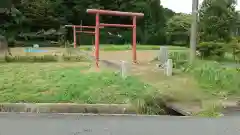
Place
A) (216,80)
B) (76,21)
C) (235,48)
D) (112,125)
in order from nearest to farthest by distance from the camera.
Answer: (112,125)
(216,80)
(235,48)
(76,21)

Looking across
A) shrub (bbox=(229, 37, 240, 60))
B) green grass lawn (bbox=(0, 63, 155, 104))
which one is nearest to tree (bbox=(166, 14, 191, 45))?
shrub (bbox=(229, 37, 240, 60))

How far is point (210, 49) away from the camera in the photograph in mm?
17219

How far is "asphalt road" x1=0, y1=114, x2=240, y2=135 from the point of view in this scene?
5.43m

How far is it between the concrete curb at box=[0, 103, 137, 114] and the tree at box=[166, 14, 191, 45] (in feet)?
70.9

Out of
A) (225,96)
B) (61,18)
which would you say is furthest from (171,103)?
(61,18)

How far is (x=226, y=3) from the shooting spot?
69.7 ft

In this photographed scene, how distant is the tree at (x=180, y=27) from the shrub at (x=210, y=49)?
10.4m

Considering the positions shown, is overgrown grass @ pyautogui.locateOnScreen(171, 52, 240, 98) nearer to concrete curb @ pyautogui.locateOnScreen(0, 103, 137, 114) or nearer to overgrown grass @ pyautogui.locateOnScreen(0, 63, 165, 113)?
overgrown grass @ pyautogui.locateOnScreen(0, 63, 165, 113)

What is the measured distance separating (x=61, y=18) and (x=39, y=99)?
3199 centimetres

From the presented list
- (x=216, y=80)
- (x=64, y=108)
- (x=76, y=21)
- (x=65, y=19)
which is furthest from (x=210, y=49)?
(x=76, y=21)

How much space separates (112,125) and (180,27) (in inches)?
969

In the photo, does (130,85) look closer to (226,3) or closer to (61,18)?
(226,3)

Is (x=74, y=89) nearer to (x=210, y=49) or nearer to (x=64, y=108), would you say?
(x=64, y=108)

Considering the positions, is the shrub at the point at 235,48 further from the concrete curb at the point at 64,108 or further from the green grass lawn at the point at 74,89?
the concrete curb at the point at 64,108
